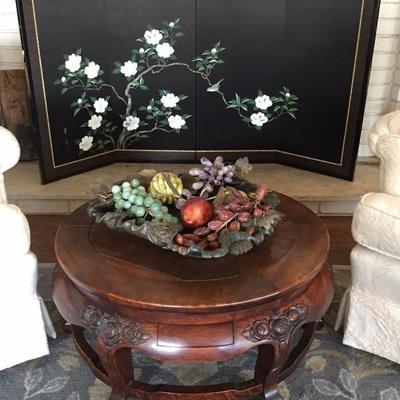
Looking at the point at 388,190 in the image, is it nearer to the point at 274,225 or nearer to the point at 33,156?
the point at 274,225

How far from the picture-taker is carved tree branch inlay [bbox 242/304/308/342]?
107 cm

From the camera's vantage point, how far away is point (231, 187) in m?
1.35

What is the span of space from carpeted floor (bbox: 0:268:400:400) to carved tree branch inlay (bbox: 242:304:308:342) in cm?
39

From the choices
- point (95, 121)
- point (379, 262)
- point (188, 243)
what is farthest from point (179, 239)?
point (95, 121)

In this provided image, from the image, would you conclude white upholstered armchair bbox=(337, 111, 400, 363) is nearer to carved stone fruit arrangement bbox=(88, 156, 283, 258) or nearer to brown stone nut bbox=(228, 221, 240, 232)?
carved stone fruit arrangement bbox=(88, 156, 283, 258)

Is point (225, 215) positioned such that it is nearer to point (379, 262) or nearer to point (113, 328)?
point (113, 328)

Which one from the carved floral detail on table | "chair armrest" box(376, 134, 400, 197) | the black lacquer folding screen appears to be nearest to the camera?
"chair armrest" box(376, 134, 400, 197)

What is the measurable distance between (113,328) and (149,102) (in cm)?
152

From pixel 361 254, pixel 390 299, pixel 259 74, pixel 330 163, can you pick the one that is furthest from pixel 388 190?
pixel 259 74

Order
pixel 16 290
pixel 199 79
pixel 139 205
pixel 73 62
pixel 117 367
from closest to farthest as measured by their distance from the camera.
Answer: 1. pixel 117 367
2. pixel 139 205
3. pixel 16 290
4. pixel 73 62
5. pixel 199 79

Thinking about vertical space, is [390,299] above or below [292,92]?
below

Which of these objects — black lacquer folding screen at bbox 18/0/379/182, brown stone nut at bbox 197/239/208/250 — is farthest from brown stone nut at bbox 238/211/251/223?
black lacquer folding screen at bbox 18/0/379/182

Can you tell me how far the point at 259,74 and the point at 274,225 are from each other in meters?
1.27

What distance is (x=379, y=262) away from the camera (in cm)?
143
